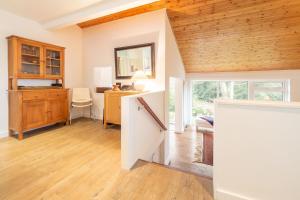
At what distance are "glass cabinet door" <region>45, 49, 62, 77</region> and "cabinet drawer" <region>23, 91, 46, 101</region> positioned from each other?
60cm

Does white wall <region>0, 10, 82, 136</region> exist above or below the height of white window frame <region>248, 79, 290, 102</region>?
above

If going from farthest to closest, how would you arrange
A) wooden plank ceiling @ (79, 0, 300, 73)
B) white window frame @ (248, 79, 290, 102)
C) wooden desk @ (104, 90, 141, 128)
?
white window frame @ (248, 79, 290, 102) < wooden desk @ (104, 90, 141, 128) < wooden plank ceiling @ (79, 0, 300, 73)

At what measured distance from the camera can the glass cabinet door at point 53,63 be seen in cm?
382

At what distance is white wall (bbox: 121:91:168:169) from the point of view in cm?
205

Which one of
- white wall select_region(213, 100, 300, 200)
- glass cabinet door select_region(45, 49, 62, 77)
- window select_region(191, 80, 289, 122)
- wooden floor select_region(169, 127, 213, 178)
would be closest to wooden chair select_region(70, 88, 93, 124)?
glass cabinet door select_region(45, 49, 62, 77)

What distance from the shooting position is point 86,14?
10.7 ft

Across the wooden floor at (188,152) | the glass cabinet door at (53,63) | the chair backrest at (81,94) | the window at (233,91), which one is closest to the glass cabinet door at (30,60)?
the glass cabinet door at (53,63)

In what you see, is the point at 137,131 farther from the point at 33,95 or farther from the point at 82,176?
the point at 33,95

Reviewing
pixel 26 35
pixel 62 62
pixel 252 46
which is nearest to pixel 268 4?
pixel 252 46

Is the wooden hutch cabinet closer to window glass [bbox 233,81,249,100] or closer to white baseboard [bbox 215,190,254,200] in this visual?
white baseboard [bbox 215,190,254,200]

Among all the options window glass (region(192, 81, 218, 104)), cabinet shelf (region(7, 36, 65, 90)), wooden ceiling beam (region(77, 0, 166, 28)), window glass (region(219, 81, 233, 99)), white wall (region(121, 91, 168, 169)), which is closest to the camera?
white wall (region(121, 91, 168, 169))

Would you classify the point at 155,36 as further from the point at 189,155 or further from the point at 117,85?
the point at 189,155

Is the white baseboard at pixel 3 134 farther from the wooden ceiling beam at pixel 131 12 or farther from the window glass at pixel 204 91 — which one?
the window glass at pixel 204 91

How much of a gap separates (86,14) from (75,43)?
1782 mm
